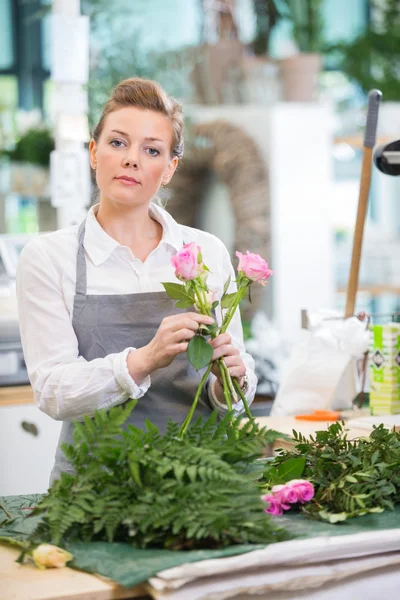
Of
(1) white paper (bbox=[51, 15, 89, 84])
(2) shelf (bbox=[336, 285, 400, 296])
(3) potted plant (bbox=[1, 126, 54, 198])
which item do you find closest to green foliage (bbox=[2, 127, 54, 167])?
(3) potted plant (bbox=[1, 126, 54, 198])

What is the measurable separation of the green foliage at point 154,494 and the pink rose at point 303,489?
128mm

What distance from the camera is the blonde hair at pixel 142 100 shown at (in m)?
1.97

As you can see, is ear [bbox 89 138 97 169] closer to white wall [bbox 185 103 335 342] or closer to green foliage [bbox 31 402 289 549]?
green foliage [bbox 31 402 289 549]

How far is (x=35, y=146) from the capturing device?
5.62m

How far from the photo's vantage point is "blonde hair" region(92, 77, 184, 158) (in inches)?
77.4

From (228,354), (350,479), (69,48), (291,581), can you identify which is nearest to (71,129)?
(69,48)

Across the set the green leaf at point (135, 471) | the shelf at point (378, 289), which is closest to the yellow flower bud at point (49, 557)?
the green leaf at point (135, 471)

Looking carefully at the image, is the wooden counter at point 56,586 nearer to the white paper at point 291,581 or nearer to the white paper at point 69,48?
the white paper at point 291,581

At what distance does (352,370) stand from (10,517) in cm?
137

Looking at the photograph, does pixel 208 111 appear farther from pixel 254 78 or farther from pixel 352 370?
pixel 352 370

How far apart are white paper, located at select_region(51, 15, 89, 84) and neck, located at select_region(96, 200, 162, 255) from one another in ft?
5.48

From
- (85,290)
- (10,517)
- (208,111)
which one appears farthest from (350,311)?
(208,111)

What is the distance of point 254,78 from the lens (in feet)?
21.6

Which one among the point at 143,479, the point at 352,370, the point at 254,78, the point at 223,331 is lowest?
the point at 352,370
